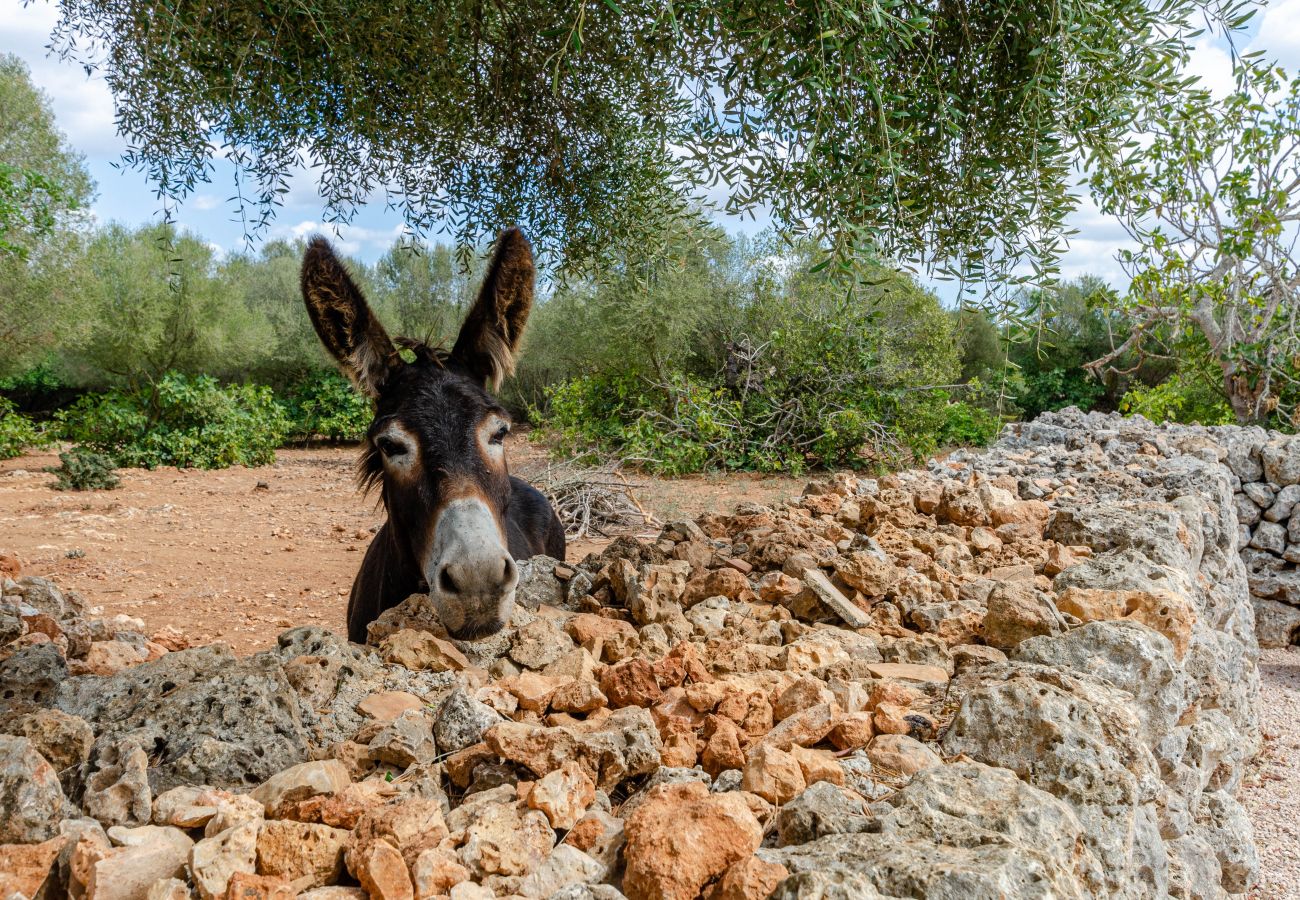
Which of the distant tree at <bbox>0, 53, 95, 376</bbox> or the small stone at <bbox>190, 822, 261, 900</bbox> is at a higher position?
the distant tree at <bbox>0, 53, 95, 376</bbox>

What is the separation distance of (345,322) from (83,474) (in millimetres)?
13278

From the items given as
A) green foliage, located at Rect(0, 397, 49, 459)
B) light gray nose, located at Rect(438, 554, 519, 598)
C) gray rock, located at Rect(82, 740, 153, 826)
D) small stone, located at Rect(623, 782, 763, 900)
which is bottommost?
green foliage, located at Rect(0, 397, 49, 459)

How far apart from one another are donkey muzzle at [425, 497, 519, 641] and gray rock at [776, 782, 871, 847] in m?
1.40

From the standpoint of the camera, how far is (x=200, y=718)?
1879 millimetres

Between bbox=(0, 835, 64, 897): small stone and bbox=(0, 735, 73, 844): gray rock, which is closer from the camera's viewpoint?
bbox=(0, 835, 64, 897): small stone

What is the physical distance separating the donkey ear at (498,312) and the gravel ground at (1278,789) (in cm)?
524

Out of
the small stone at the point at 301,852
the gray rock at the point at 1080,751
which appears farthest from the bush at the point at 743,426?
the small stone at the point at 301,852

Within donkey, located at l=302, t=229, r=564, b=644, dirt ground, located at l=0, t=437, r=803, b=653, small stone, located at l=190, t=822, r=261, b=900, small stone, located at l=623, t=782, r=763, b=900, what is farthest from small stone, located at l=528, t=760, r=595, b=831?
dirt ground, located at l=0, t=437, r=803, b=653

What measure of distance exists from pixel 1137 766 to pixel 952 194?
110 inches

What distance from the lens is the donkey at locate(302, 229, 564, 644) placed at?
264 cm

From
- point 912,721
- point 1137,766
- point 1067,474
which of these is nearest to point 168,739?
point 912,721

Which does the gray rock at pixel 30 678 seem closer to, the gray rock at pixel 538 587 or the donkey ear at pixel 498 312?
Answer: the gray rock at pixel 538 587

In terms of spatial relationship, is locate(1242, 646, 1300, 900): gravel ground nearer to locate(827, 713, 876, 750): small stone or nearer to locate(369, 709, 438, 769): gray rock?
locate(827, 713, 876, 750): small stone

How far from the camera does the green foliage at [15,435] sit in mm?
17375
